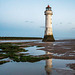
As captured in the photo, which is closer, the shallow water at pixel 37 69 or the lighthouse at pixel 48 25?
the shallow water at pixel 37 69

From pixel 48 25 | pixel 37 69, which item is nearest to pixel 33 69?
pixel 37 69

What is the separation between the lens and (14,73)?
9531mm

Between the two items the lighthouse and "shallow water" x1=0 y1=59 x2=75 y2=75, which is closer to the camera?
"shallow water" x1=0 y1=59 x2=75 y2=75

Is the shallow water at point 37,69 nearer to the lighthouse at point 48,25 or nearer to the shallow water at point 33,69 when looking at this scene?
the shallow water at point 33,69

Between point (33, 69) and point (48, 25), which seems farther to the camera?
point (48, 25)

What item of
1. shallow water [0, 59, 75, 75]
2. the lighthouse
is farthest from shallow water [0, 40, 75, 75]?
the lighthouse

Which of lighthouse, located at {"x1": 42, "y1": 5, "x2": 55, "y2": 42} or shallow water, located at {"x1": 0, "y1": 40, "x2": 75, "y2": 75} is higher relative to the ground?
lighthouse, located at {"x1": 42, "y1": 5, "x2": 55, "y2": 42}

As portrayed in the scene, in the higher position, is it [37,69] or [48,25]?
[48,25]

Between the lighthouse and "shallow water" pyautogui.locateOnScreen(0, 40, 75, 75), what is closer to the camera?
"shallow water" pyautogui.locateOnScreen(0, 40, 75, 75)

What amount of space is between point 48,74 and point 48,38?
33025 millimetres

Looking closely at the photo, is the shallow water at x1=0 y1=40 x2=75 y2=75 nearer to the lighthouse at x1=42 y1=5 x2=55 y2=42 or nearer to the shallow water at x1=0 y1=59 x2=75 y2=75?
the shallow water at x1=0 y1=59 x2=75 y2=75

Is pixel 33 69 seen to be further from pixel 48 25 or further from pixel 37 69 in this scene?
pixel 48 25

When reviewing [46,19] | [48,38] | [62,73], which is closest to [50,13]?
[46,19]

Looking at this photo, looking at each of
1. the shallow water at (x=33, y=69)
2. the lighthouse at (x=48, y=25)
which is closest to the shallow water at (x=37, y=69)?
the shallow water at (x=33, y=69)
